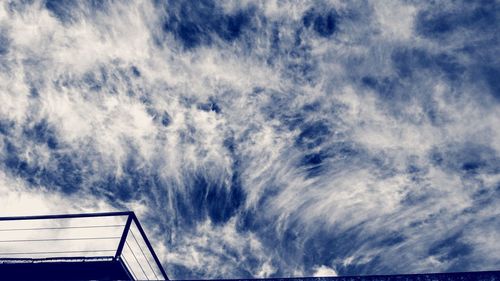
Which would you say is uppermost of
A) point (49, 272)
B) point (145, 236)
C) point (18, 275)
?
point (18, 275)

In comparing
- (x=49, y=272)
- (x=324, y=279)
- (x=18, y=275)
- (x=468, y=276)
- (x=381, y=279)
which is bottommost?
(x=468, y=276)

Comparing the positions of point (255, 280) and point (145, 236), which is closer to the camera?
point (255, 280)

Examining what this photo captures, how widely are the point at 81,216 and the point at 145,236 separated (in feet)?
4.63

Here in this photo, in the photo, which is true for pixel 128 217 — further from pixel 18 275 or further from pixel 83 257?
pixel 18 275

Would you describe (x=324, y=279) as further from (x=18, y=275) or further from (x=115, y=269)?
(x=18, y=275)

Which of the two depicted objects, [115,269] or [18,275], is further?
[18,275]

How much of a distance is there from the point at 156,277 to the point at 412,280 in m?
5.18

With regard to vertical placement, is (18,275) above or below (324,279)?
above

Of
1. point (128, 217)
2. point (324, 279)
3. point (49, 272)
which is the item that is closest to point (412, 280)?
point (324, 279)

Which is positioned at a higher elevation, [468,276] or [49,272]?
[49,272]

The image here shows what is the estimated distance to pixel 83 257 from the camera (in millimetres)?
6281

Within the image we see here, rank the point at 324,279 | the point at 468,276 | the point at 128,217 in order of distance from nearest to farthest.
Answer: the point at 468,276, the point at 324,279, the point at 128,217

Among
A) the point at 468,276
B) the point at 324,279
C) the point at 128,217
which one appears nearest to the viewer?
the point at 468,276

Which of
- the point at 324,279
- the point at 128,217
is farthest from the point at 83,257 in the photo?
the point at 324,279
